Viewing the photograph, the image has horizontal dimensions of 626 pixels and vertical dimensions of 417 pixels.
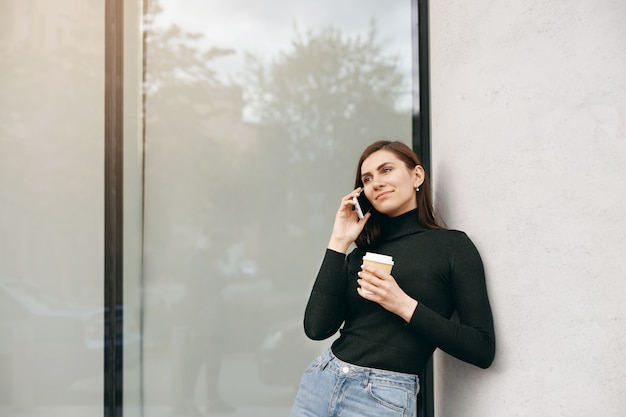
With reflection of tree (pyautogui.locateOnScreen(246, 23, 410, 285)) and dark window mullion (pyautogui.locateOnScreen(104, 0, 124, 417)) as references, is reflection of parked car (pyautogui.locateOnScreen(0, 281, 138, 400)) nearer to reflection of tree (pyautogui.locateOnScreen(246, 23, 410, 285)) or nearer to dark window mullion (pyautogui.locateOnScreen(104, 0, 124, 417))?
dark window mullion (pyautogui.locateOnScreen(104, 0, 124, 417))

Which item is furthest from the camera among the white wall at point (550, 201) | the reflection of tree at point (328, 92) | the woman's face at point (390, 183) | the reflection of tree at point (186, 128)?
the reflection of tree at point (186, 128)

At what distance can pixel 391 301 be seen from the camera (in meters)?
1.84

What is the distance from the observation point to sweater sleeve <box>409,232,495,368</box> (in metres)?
1.80

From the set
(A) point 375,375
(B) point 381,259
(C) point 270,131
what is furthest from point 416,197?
(C) point 270,131

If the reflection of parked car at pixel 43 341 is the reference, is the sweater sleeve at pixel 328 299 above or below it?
above

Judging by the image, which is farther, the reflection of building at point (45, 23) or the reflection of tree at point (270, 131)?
the reflection of building at point (45, 23)

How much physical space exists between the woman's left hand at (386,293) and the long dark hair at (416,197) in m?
0.35

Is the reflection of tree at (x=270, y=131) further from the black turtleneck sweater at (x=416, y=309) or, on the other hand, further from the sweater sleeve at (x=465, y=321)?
the sweater sleeve at (x=465, y=321)

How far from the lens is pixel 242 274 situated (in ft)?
9.97

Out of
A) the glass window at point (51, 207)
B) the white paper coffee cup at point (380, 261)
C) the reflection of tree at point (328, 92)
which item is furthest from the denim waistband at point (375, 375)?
the glass window at point (51, 207)

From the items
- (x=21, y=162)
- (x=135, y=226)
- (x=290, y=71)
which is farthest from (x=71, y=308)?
(x=290, y=71)

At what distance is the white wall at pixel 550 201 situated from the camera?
1.70 metres

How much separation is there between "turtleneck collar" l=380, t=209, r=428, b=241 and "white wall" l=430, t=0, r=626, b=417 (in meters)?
0.18

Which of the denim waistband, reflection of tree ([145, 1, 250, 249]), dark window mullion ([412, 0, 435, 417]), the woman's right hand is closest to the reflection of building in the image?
reflection of tree ([145, 1, 250, 249])
